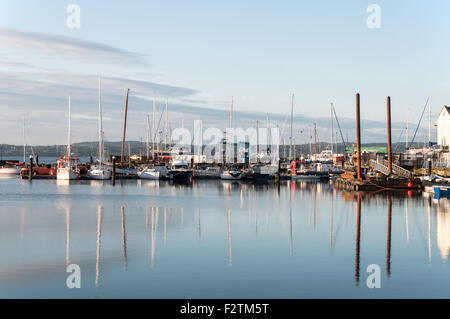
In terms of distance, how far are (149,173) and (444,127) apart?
51.5 metres

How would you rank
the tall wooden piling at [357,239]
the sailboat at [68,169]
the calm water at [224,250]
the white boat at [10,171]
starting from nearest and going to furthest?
the calm water at [224,250] < the tall wooden piling at [357,239] < the sailboat at [68,169] < the white boat at [10,171]

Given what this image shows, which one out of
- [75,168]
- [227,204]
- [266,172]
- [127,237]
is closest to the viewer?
[127,237]

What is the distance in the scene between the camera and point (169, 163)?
115188mm

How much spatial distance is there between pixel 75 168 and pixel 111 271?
75771mm

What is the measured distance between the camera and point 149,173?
97.4 meters

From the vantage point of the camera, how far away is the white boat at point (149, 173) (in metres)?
96.9

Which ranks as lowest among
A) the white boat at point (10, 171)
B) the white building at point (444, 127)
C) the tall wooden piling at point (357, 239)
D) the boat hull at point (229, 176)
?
the tall wooden piling at point (357, 239)

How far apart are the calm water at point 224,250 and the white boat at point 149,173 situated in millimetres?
48163

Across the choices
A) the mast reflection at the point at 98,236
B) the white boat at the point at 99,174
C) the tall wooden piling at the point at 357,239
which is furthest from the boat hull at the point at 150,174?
the tall wooden piling at the point at 357,239

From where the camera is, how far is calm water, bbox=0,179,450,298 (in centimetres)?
1956

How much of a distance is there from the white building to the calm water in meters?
45.9

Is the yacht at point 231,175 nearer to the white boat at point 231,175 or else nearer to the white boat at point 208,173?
the white boat at point 231,175
